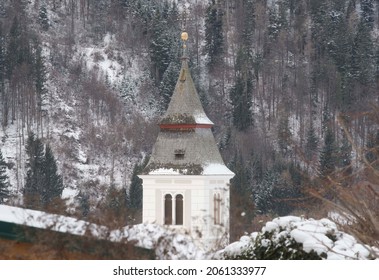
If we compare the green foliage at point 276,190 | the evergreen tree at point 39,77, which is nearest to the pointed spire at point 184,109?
the green foliage at point 276,190

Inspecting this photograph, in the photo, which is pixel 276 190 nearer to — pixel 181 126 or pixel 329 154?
pixel 329 154

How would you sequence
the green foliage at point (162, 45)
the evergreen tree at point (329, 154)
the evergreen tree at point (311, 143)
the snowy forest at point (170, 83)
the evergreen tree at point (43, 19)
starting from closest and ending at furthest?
the evergreen tree at point (329, 154)
the snowy forest at point (170, 83)
the evergreen tree at point (311, 143)
the evergreen tree at point (43, 19)
the green foliage at point (162, 45)

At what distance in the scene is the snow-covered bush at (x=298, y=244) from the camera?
51.0ft

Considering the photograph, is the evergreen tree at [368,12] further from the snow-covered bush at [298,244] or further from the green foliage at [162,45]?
the snow-covered bush at [298,244]

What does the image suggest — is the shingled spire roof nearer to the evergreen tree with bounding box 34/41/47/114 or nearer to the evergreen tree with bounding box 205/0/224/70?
the evergreen tree with bounding box 34/41/47/114

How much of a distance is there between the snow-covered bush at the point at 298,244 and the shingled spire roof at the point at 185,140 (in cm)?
4493

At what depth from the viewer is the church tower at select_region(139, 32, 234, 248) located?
59281 millimetres

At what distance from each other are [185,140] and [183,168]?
2319 millimetres

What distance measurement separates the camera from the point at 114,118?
108188mm

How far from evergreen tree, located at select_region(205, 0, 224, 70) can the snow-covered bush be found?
105 m

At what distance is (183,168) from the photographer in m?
61.8

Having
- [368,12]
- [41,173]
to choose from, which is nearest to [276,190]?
[41,173]

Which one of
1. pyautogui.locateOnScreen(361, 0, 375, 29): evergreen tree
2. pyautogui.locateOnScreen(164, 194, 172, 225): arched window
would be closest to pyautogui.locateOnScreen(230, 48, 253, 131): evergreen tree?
pyautogui.locateOnScreen(361, 0, 375, 29): evergreen tree

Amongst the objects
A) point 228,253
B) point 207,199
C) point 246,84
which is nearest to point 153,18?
point 246,84
